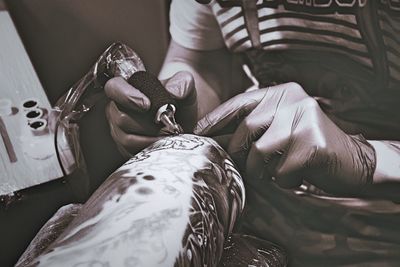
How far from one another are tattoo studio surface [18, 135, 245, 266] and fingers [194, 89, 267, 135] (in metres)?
0.04

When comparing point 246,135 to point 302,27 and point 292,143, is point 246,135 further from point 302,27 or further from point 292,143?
point 302,27

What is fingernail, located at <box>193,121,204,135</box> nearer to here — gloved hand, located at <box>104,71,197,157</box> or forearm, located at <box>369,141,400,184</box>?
gloved hand, located at <box>104,71,197,157</box>

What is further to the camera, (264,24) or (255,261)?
(264,24)

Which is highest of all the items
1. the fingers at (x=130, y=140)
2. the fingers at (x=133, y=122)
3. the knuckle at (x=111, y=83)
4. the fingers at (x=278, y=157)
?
the knuckle at (x=111, y=83)

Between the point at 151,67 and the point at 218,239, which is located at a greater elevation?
the point at 151,67

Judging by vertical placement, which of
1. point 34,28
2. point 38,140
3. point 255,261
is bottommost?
point 255,261

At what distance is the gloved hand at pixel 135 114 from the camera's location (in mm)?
839

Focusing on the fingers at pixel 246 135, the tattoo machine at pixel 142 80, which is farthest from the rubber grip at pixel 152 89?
the fingers at pixel 246 135

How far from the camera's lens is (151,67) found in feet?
2.96

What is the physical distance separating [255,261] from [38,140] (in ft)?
1.19

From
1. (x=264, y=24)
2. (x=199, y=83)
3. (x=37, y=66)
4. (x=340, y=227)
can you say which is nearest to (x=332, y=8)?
(x=264, y=24)

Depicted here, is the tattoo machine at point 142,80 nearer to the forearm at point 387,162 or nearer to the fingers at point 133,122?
the fingers at point 133,122

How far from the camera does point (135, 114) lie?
2.77ft

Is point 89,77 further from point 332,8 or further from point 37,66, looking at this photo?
point 332,8
